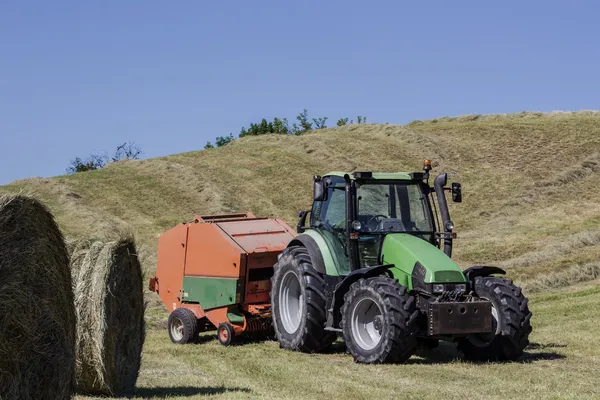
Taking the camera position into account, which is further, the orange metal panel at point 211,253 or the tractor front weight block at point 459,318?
the orange metal panel at point 211,253

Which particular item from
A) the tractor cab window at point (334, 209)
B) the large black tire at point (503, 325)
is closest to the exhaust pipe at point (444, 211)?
the large black tire at point (503, 325)

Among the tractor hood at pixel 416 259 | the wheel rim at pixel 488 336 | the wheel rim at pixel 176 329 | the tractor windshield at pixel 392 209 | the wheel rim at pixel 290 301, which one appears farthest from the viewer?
the wheel rim at pixel 176 329

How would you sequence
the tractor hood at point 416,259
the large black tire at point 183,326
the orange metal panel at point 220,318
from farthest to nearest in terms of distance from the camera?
the large black tire at point 183,326
the orange metal panel at point 220,318
the tractor hood at point 416,259

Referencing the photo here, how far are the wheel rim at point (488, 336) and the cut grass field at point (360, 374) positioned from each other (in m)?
0.36

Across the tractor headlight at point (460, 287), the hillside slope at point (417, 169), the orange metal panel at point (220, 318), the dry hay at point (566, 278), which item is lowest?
the orange metal panel at point (220, 318)

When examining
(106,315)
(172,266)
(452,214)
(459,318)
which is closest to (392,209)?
(459,318)

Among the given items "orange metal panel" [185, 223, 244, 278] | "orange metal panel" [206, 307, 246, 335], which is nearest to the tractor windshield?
"orange metal panel" [185, 223, 244, 278]

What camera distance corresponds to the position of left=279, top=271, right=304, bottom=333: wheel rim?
1220 cm

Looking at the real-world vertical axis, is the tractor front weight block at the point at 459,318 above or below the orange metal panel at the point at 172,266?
below

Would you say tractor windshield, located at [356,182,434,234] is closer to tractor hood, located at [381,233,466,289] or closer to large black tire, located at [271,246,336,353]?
tractor hood, located at [381,233,466,289]

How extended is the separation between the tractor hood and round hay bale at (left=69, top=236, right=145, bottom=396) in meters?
3.30

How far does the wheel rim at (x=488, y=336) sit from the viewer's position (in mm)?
10805

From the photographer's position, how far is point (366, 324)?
10992 millimetres

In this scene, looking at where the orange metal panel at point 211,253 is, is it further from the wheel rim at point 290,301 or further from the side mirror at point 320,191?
the side mirror at point 320,191
